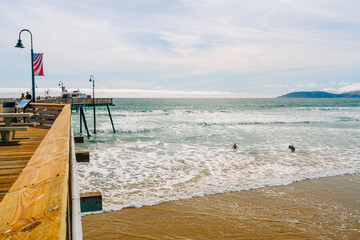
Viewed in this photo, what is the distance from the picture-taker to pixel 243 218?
753 cm

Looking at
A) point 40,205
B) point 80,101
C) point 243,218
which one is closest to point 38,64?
point 80,101

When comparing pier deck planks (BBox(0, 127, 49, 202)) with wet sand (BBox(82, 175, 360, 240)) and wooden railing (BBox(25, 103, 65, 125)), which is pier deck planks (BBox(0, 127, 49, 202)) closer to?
wet sand (BBox(82, 175, 360, 240))

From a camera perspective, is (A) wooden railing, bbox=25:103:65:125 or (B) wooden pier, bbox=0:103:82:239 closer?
(B) wooden pier, bbox=0:103:82:239

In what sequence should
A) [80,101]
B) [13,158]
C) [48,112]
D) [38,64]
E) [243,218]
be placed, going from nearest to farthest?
[13,158], [243,218], [48,112], [38,64], [80,101]

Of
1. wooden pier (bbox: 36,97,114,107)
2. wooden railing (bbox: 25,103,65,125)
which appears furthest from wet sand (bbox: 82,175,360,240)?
wooden pier (bbox: 36,97,114,107)

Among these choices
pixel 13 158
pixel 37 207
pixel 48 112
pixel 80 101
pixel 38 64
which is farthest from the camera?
pixel 80 101

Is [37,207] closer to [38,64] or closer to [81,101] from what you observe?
[38,64]

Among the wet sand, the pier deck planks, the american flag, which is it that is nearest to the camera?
the pier deck planks

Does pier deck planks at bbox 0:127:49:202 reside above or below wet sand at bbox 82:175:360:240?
above

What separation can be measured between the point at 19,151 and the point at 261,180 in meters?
9.06

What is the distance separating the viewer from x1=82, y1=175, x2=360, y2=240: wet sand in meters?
6.73

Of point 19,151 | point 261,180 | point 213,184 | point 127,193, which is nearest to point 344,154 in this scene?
point 261,180

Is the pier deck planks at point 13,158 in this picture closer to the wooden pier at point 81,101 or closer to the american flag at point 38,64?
the american flag at point 38,64

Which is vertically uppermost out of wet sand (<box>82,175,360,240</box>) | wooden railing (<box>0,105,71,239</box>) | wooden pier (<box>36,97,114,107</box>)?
wooden pier (<box>36,97,114,107</box>)
